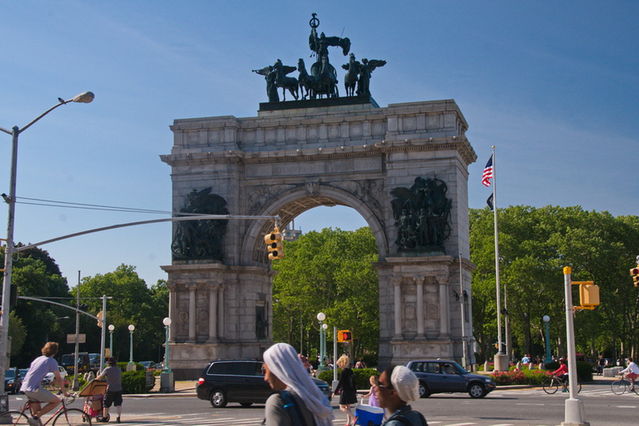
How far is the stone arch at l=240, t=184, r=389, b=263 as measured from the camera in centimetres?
4816

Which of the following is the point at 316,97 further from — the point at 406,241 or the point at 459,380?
the point at 459,380

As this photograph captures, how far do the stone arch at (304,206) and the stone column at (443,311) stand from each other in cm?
412

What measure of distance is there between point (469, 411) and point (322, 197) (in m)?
25.2

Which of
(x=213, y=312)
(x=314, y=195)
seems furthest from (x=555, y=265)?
(x=213, y=312)

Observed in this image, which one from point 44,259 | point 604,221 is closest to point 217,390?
point 604,221

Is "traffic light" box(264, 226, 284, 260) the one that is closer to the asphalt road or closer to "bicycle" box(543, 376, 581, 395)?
the asphalt road

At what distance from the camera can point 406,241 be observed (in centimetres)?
4638

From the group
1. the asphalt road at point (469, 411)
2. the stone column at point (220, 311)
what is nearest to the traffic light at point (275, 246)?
the asphalt road at point (469, 411)

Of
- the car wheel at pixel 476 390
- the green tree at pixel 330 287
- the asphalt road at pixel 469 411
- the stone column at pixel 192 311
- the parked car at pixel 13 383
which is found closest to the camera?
the asphalt road at pixel 469 411

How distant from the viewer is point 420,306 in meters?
45.5

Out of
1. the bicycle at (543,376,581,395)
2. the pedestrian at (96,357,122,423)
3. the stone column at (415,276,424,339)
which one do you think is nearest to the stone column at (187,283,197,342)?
the stone column at (415,276,424,339)

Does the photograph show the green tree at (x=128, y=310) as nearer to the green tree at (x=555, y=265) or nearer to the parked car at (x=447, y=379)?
the green tree at (x=555, y=265)

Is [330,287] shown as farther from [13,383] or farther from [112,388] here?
[112,388]

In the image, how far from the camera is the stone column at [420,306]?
1781 inches
